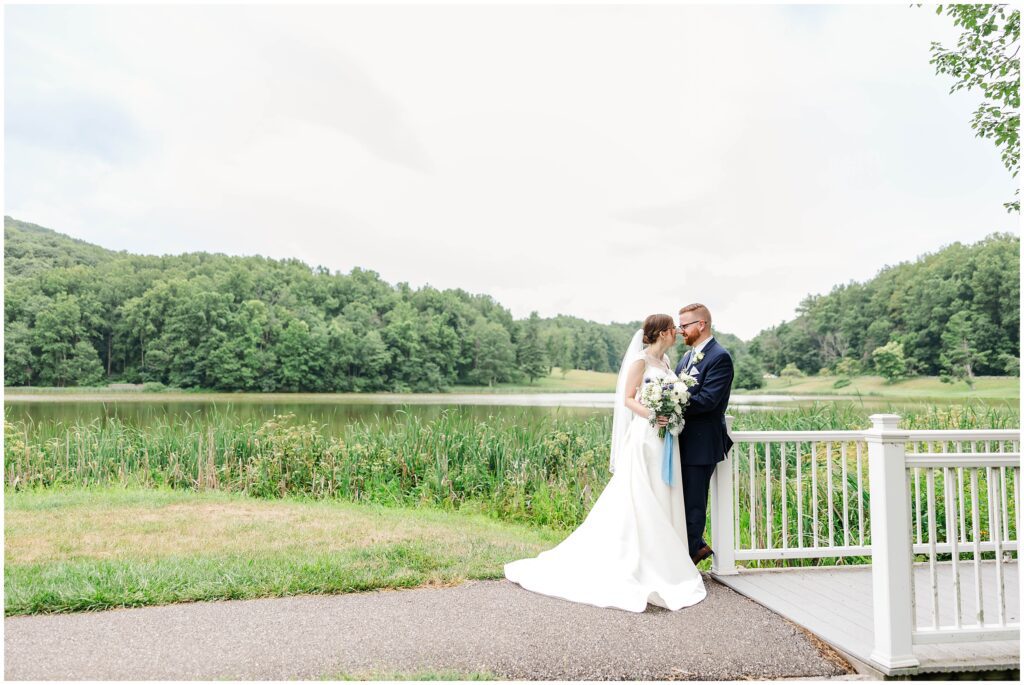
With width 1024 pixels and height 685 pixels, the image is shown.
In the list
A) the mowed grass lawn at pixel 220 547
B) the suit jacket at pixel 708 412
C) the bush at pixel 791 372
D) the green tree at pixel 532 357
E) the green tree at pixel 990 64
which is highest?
the green tree at pixel 990 64

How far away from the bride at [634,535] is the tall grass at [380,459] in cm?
323

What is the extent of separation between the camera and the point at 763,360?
1716 inches

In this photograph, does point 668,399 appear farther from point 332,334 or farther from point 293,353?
point 293,353

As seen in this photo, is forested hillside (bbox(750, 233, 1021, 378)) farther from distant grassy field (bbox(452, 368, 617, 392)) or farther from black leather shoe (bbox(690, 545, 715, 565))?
black leather shoe (bbox(690, 545, 715, 565))

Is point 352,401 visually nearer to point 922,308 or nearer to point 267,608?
point 922,308

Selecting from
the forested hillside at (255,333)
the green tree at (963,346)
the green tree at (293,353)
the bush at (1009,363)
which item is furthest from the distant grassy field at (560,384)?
the bush at (1009,363)

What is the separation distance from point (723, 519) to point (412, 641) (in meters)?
2.34

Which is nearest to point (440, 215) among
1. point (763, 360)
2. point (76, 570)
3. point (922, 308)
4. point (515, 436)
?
point (763, 360)

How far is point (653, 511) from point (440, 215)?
2404 inches

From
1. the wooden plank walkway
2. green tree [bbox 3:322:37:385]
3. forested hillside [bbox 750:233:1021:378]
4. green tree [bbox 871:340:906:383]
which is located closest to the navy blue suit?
the wooden plank walkway

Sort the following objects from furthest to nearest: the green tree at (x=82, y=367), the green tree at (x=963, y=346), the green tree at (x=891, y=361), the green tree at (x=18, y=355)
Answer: the green tree at (x=82, y=367) → the green tree at (x=18, y=355) → the green tree at (x=891, y=361) → the green tree at (x=963, y=346)

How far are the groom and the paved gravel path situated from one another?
2.07 ft

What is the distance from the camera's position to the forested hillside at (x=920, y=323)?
115ft

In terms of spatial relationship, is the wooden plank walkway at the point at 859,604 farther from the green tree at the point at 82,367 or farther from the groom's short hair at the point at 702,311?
the green tree at the point at 82,367
